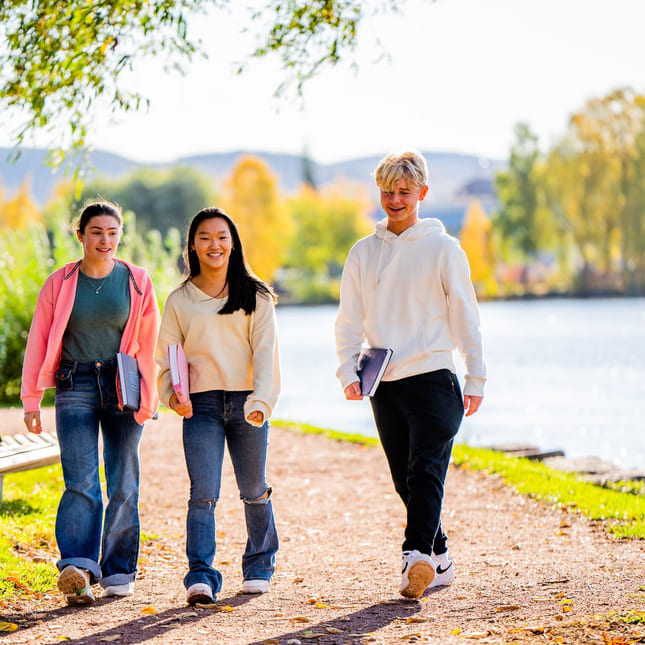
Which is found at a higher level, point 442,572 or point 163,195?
point 163,195

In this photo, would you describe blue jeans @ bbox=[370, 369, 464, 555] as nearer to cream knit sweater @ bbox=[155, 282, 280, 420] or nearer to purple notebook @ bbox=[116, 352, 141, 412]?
cream knit sweater @ bbox=[155, 282, 280, 420]

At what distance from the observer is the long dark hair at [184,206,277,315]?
5164mm

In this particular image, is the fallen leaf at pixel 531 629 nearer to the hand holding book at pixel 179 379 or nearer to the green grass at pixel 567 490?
the hand holding book at pixel 179 379

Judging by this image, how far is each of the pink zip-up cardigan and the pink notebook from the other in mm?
279

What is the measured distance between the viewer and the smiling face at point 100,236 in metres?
5.28

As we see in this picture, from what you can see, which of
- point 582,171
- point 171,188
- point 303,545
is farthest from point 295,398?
point 171,188

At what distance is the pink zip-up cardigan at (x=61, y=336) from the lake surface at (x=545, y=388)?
841 cm

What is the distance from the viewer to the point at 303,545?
7.34 m

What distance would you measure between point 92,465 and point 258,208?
65.2 metres

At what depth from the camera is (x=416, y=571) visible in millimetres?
5012

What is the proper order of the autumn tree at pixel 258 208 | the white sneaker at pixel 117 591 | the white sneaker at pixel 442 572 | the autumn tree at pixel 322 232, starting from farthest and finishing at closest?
the autumn tree at pixel 322 232 < the autumn tree at pixel 258 208 < the white sneaker at pixel 442 572 < the white sneaker at pixel 117 591

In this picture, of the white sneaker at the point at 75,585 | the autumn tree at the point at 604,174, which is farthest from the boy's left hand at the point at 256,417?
the autumn tree at the point at 604,174

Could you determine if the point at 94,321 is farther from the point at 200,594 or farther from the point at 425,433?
the point at 425,433

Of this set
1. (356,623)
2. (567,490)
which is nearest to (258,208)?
(567,490)
